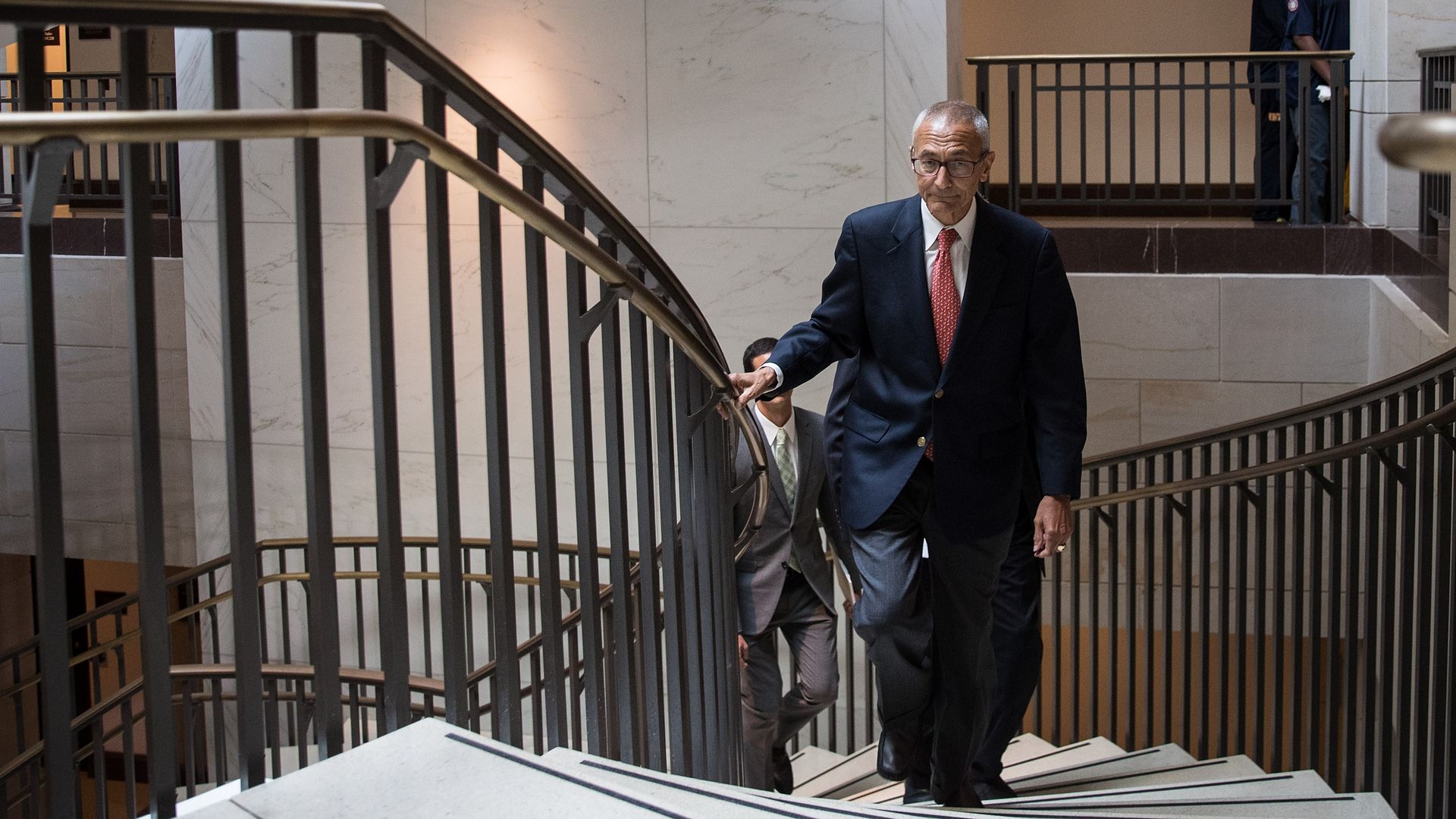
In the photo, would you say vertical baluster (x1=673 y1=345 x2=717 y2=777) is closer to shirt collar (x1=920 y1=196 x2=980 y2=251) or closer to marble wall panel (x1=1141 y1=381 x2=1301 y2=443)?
shirt collar (x1=920 y1=196 x2=980 y2=251)

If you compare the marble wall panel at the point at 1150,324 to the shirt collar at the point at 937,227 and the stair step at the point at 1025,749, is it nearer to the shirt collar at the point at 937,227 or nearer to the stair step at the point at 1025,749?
the stair step at the point at 1025,749

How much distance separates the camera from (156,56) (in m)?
13.3

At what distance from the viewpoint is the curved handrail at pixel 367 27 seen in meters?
1.58

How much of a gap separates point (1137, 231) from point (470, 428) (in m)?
3.96

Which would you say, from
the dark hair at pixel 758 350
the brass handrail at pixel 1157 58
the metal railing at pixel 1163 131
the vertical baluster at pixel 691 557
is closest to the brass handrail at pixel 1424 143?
the vertical baluster at pixel 691 557

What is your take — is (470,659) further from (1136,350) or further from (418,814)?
(418,814)

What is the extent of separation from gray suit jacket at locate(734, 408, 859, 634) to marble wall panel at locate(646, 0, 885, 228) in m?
2.76

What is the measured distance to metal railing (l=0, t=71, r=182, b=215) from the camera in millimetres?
9578

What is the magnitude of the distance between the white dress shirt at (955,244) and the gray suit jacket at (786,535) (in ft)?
4.94

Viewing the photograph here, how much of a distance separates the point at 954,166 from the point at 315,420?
190 cm

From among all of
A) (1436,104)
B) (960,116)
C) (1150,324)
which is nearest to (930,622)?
(960,116)

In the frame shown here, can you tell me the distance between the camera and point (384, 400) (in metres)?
2.04

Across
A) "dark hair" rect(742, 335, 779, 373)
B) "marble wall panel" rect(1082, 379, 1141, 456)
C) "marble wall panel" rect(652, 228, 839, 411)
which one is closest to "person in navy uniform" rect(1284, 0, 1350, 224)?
"marble wall panel" rect(1082, 379, 1141, 456)

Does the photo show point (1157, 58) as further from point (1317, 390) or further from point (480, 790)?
point (480, 790)
